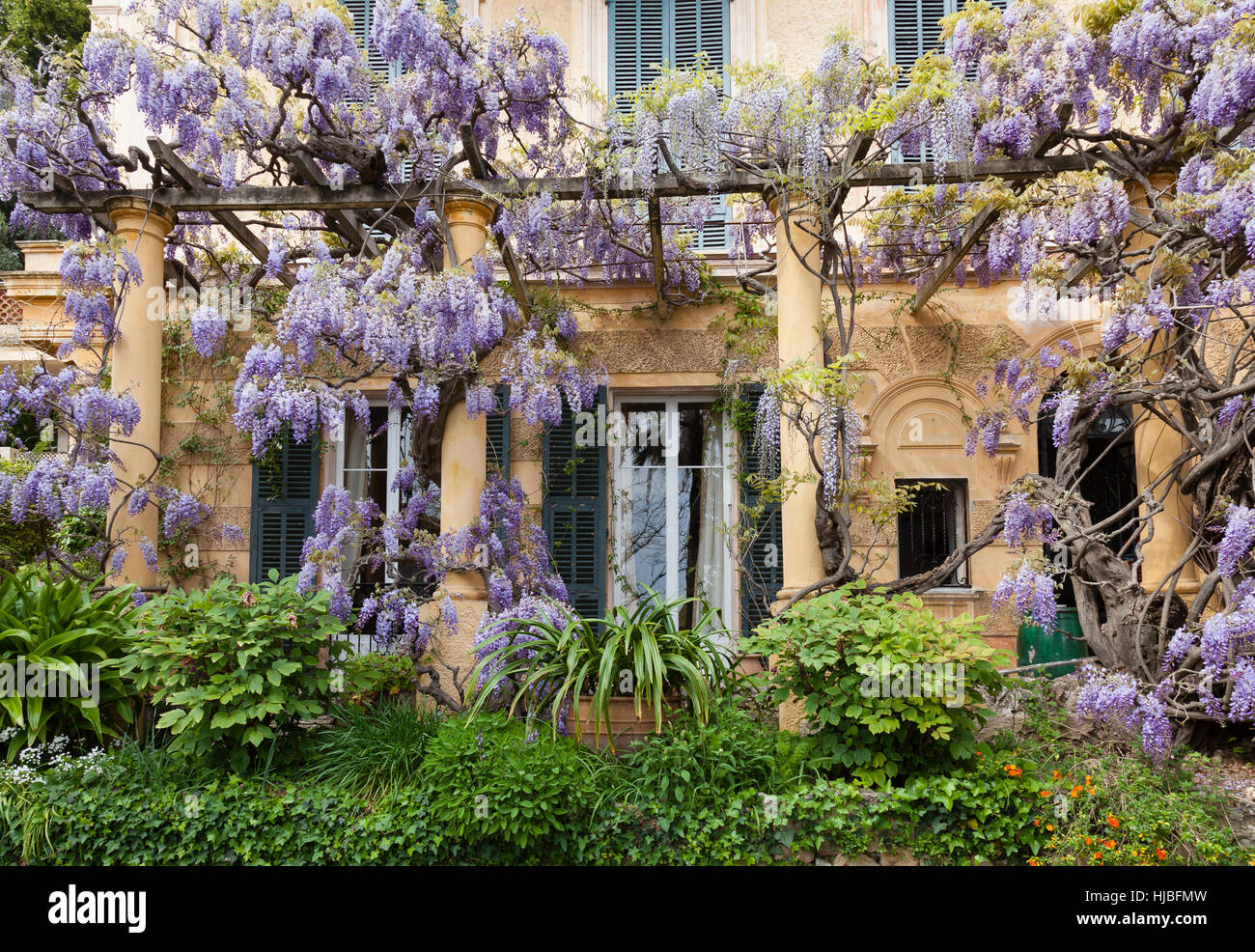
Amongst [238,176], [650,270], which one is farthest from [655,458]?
[238,176]

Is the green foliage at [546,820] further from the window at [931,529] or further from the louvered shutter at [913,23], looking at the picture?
the louvered shutter at [913,23]

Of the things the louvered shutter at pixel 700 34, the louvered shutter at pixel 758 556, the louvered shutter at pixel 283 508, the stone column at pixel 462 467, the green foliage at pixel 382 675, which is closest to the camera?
the green foliage at pixel 382 675

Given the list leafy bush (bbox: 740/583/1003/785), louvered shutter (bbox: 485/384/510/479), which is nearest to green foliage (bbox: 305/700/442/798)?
leafy bush (bbox: 740/583/1003/785)

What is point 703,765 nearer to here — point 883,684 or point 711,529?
point 883,684

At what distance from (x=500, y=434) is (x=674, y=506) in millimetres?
1512

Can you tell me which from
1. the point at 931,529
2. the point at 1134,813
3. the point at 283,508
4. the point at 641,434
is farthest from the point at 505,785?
the point at 931,529

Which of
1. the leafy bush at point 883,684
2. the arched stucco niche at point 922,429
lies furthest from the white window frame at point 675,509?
the leafy bush at point 883,684

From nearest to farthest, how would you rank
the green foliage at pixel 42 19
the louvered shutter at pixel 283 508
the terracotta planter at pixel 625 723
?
the terracotta planter at pixel 625 723, the louvered shutter at pixel 283 508, the green foliage at pixel 42 19

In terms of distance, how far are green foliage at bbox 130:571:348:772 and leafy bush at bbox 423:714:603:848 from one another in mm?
746

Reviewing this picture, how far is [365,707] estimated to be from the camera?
520cm

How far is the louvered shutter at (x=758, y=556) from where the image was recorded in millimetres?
7113

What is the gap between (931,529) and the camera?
7355mm

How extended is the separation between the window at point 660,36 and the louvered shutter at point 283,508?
417 centimetres

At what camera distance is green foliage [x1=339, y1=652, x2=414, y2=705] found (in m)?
5.26
